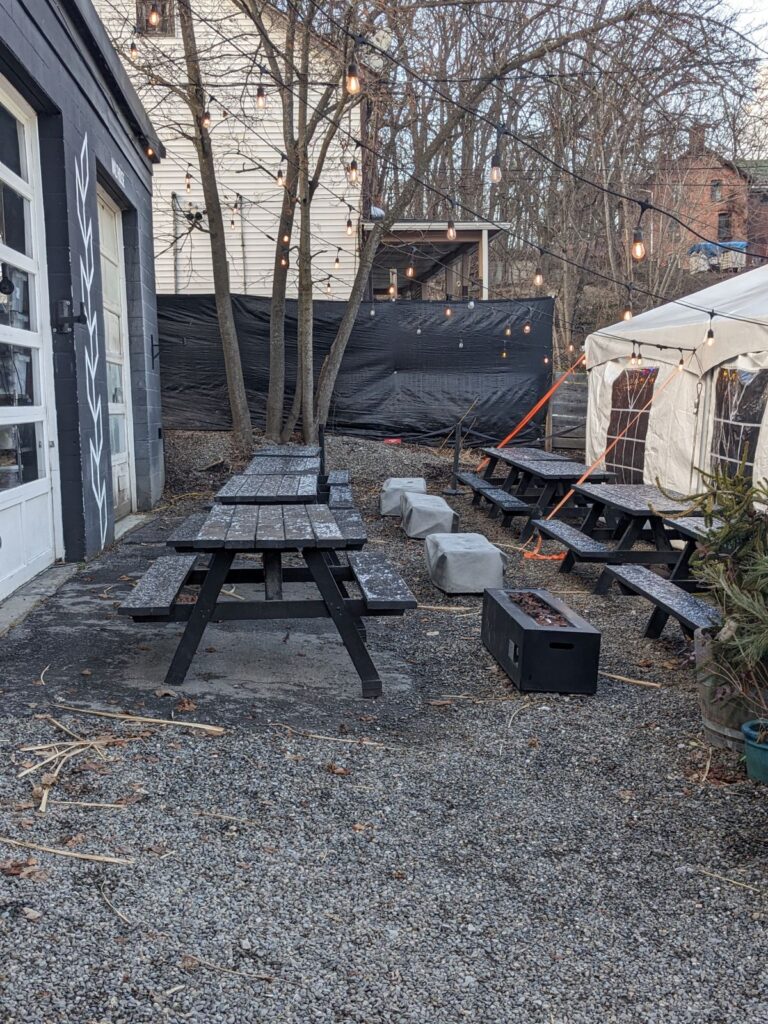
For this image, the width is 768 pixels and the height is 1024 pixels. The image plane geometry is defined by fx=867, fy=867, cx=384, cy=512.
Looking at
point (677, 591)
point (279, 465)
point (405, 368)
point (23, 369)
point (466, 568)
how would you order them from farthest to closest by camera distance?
point (405, 368) < point (279, 465) < point (466, 568) < point (23, 369) < point (677, 591)

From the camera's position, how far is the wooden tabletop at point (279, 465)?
698cm

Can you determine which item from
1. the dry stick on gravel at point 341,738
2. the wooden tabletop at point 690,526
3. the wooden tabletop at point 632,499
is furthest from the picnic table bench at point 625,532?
the dry stick on gravel at point 341,738

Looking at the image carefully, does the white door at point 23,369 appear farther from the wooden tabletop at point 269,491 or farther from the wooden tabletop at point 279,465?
the wooden tabletop at point 279,465

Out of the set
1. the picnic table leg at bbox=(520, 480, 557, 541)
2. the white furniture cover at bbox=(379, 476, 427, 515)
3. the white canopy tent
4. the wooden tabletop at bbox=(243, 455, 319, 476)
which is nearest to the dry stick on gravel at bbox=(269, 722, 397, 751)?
the wooden tabletop at bbox=(243, 455, 319, 476)

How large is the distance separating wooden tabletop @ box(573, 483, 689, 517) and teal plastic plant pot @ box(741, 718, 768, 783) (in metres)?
2.91

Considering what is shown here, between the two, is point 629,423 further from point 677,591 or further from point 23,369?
point 23,369

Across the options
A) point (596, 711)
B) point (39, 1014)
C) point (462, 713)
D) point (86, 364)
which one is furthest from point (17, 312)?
point (39, 1014)

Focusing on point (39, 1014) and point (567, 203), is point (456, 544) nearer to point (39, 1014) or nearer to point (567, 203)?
point (39, 1014)

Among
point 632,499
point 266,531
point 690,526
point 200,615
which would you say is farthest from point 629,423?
point 200,615

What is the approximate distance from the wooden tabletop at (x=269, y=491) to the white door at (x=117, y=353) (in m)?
2.93

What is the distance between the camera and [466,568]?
6141mm

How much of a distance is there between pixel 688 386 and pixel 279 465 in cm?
399

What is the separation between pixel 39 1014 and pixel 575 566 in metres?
6.01

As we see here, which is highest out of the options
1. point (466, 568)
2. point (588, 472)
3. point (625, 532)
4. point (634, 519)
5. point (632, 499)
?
point (588, 472)
